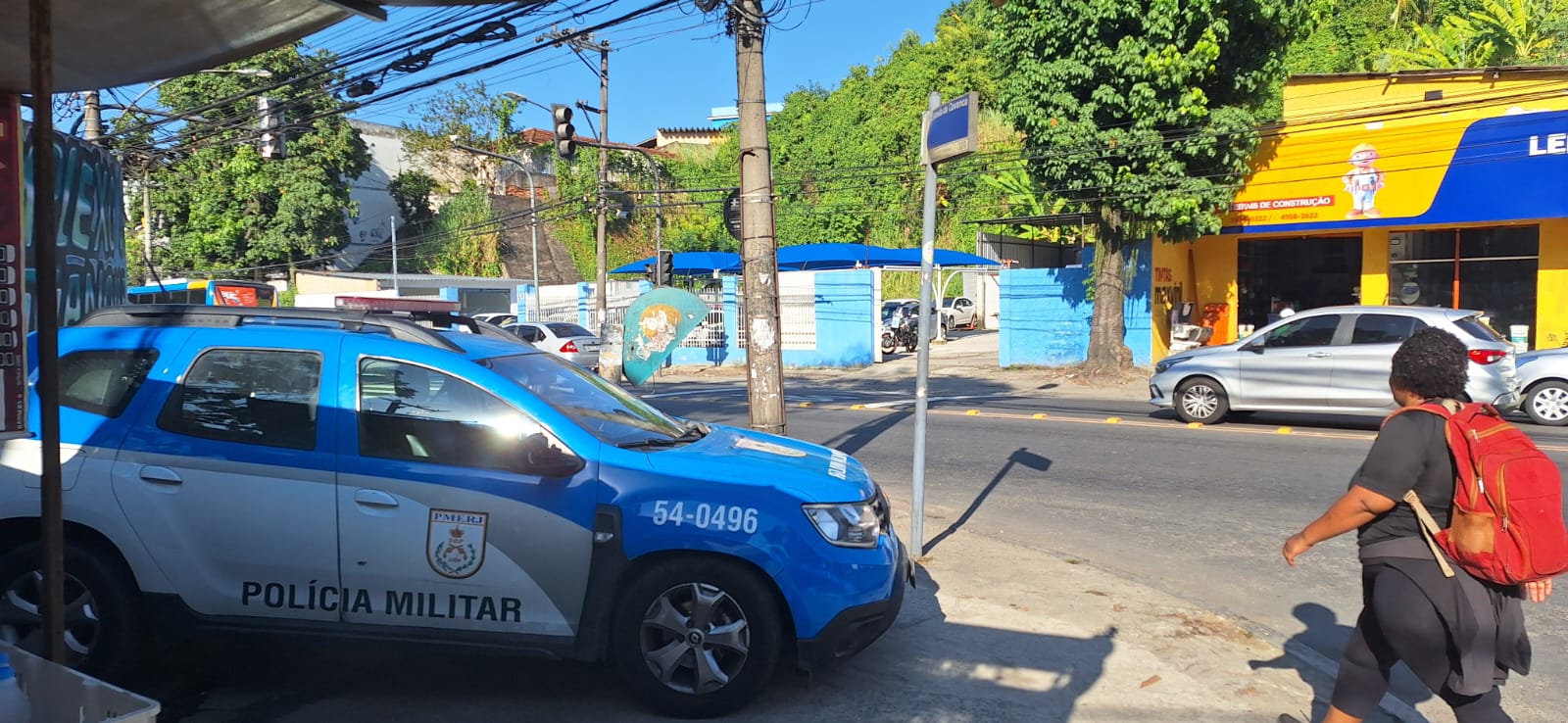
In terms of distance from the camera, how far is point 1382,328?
1229cm

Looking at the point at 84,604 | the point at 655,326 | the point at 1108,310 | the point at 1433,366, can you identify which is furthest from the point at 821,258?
the point at 1433,366

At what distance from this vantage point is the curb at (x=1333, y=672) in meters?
4.30

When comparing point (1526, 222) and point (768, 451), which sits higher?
point (1526, 222)

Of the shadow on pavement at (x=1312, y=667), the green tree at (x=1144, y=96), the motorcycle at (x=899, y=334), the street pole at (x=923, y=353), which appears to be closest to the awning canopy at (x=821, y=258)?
the motorcycle at (x=899, y=334)

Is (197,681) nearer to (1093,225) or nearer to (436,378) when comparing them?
(436,378)

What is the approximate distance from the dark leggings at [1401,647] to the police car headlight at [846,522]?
1.81 m

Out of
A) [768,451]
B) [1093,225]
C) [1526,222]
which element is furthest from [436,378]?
[1526,222]

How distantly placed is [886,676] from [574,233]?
48.3 meters

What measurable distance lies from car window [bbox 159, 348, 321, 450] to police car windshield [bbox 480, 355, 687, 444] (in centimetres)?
76

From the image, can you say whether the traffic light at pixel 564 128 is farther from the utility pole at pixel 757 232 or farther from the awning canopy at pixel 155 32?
the awning canopy at pixel 155 32

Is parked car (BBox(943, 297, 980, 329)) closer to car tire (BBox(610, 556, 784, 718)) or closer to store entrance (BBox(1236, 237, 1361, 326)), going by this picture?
store entrance (BBox(1236, 237, 1361, 326))

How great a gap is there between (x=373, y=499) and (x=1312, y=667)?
4279 mm

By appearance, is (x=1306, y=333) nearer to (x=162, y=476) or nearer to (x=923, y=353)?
(x=923, y=353)

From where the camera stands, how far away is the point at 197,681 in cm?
466
